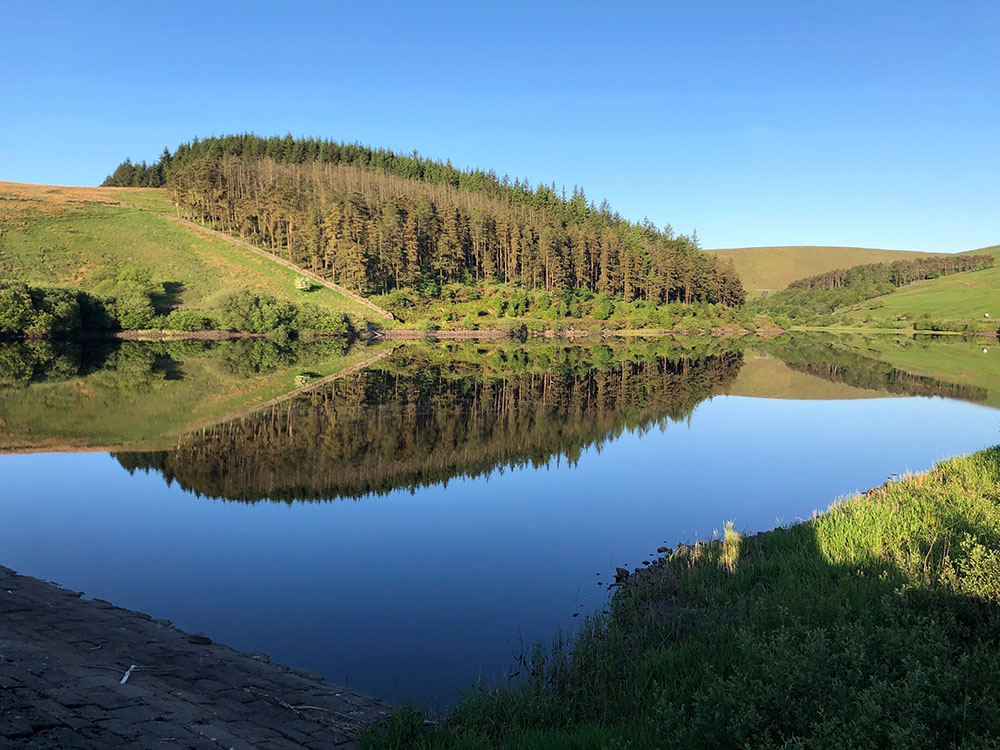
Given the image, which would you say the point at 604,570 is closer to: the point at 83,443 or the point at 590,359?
the point at 83,443

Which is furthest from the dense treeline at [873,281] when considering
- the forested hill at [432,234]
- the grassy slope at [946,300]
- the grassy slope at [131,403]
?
the grassy slope at [131,403]

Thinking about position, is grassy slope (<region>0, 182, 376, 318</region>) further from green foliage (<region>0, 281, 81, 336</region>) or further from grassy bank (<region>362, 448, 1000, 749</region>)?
grassy bank (<region>362, 448, 1000, 749</region>)

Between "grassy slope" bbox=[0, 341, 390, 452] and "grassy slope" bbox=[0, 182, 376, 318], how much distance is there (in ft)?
131

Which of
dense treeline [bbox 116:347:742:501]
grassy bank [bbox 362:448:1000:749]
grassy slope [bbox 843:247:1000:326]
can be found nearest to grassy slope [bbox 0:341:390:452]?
dense treeline [bbox 116:347:742:501]

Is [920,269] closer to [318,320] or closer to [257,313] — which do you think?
[318,320]

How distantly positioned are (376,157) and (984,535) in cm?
16984

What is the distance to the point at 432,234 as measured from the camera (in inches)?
4161

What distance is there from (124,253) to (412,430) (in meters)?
81.0

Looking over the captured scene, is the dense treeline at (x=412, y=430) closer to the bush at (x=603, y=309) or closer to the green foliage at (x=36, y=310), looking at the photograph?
the green foliage at (x=36, y=310)

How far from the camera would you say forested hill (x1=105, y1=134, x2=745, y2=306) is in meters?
97.6

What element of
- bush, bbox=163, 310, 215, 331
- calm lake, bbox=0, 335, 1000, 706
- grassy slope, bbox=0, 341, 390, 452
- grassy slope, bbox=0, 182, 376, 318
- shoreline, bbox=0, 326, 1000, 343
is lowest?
calm lake, bbox=0, 335, 1000, 706

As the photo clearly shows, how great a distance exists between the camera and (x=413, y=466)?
19.2m

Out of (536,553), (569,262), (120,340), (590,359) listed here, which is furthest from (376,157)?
(536,553)

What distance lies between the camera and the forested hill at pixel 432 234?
97562 mm
